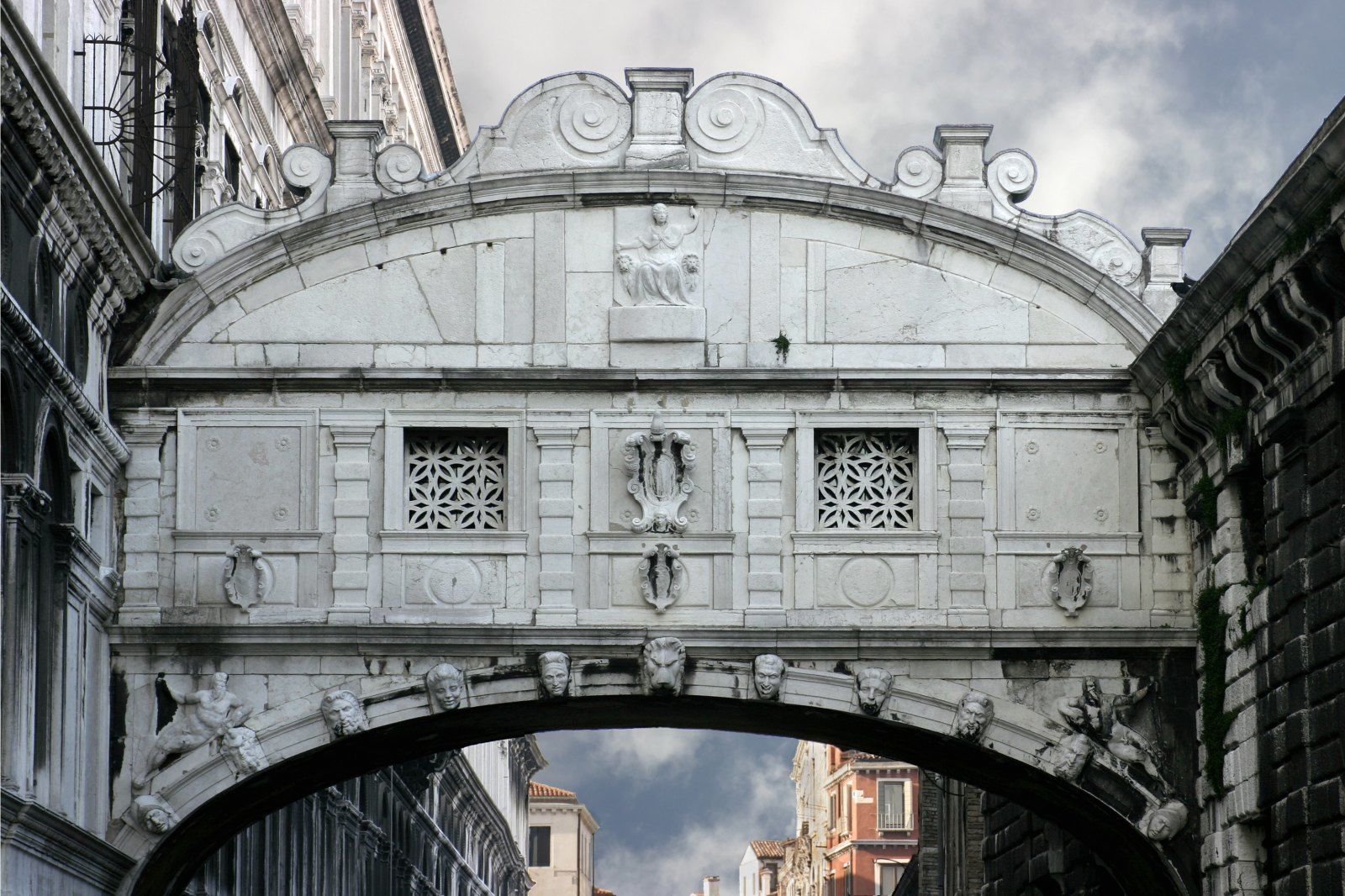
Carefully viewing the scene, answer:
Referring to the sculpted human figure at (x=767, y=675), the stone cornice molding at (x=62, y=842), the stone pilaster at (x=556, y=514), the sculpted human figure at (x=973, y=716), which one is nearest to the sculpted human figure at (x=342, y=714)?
the stone pilaster at (x=556, y=514)

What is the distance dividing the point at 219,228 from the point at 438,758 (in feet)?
83.1

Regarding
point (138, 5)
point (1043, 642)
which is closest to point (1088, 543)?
point (1043, 642)

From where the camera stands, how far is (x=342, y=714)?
21406 millimetres

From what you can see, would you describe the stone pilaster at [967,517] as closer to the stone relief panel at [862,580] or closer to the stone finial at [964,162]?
the stone relief panel at [862,580]

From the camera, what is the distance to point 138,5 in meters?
25.3

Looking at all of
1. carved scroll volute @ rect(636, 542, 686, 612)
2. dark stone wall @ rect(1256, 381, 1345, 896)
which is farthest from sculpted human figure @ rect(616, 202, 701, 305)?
dark stone wall @ rect(1256, 381, 1345, 896)

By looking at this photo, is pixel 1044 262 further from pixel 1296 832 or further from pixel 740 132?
pixel 1296 832

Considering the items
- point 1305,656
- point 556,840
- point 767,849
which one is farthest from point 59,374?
point 767,849

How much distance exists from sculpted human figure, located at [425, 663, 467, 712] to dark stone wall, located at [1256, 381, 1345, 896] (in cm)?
652

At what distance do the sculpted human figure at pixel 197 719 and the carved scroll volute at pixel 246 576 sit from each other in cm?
68

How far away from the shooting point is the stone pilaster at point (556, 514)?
21.7 m

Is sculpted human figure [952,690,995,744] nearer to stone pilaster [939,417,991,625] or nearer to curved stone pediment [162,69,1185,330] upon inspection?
stone pilaster [939,417,991,625]

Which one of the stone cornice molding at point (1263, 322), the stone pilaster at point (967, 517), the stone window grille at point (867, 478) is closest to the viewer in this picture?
the stone cornice molding at point (1263, 322)

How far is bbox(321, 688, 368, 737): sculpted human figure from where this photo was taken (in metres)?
21.4
